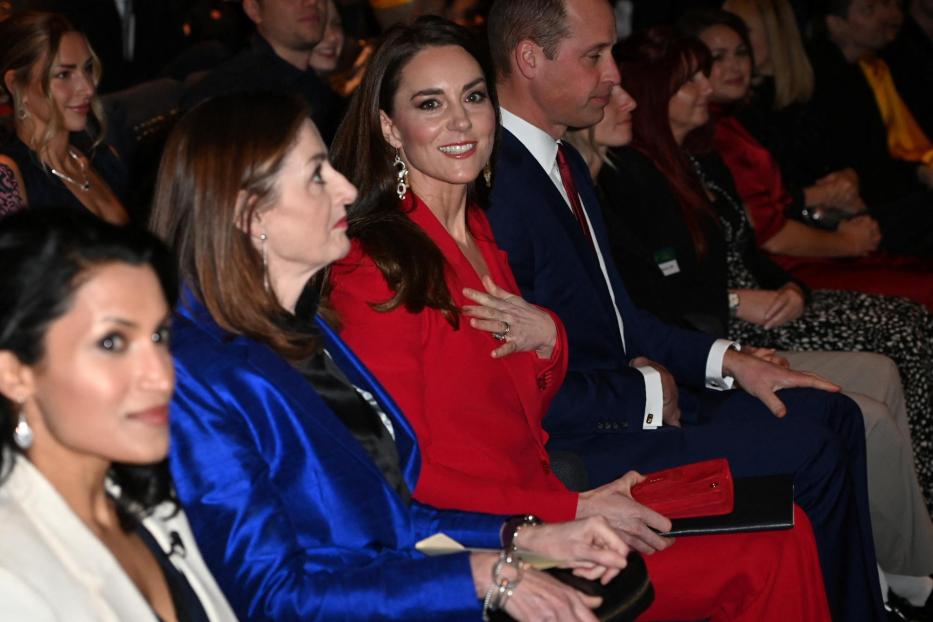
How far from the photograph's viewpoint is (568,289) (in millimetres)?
2924

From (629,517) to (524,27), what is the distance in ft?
4.80

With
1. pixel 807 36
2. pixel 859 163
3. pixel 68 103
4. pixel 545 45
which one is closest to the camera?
pixel 545 45

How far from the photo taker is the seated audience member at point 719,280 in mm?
3246

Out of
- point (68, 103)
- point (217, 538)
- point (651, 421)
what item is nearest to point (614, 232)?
point (651, 421)

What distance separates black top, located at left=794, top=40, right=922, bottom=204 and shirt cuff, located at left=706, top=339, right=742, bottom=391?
6.99ft

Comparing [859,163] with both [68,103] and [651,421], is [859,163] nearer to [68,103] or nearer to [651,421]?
[651,421]

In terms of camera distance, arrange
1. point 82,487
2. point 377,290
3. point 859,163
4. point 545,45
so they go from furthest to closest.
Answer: point 859,163, point 545,45, point 377,290, point 82,487

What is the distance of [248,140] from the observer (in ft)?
6.15

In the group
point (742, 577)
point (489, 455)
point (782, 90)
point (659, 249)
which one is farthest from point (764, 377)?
point (782, 90)

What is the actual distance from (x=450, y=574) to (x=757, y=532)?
82 cm

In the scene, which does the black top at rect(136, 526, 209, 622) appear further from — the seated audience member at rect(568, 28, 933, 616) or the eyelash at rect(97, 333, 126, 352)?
the seated audience member at rect(568, 28, 933, 616)

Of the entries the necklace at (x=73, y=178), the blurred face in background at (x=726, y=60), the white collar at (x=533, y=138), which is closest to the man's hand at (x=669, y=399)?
the white collar at (x=533, y=138)

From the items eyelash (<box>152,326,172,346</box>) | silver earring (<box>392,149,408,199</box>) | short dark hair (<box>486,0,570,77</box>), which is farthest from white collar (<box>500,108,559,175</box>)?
eyelash (<box>152,326,172,346</box>)

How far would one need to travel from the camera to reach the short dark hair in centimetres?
317
